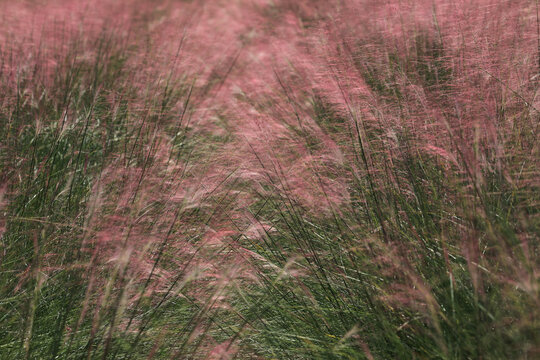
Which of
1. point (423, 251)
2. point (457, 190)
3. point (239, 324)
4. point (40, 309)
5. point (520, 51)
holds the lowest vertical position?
point (239, 324)

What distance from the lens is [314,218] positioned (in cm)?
189

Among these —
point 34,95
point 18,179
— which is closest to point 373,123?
point 18,179

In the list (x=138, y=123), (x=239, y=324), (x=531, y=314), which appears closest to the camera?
(x=531, y=314)

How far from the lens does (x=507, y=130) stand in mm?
1769

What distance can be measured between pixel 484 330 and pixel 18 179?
5.59 ft

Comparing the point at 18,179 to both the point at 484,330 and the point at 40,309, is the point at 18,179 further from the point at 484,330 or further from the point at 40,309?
the point at 484,330

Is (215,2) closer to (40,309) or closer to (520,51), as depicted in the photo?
(520,51)

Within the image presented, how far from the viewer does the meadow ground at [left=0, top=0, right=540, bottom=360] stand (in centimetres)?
142

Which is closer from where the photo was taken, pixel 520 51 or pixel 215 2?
pixel 520 51

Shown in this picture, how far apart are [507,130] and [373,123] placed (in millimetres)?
462

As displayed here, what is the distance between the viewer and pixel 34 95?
2.84m

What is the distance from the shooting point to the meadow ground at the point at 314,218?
1.42 meters

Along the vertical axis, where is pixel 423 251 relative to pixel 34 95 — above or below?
below

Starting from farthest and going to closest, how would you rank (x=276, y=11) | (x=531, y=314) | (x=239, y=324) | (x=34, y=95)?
(x=276, y=11), (x=34, y=95), (x=239, y=324), (x=531, y=314)
